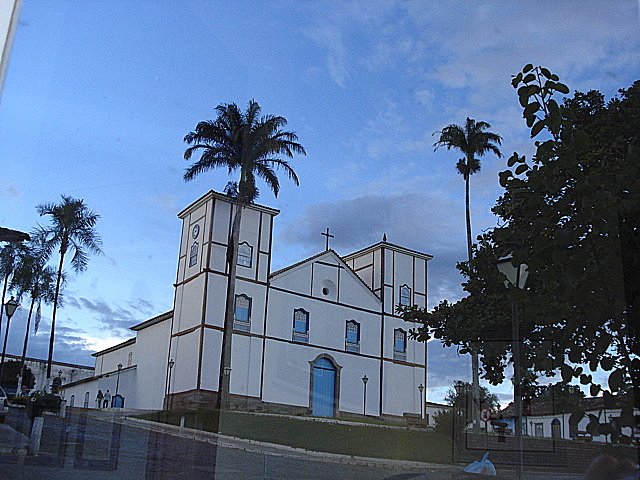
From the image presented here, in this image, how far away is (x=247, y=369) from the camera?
2916 millimetres

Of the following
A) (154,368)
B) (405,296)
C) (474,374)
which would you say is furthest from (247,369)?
(474,374)

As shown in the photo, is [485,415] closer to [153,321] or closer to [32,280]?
[153,321]

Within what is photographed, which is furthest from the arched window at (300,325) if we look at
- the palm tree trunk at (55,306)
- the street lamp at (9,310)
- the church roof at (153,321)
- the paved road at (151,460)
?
the street lamp at (9,310)

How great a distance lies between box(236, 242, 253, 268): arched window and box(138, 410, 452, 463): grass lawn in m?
0.61

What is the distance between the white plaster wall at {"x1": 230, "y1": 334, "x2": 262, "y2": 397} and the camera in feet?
9.32

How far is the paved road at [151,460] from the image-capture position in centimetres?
207

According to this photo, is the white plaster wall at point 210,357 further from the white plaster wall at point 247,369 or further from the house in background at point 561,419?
the house in background at point 561,419

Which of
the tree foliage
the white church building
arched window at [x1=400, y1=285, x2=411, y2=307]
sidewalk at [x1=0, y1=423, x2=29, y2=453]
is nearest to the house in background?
the tree foliage

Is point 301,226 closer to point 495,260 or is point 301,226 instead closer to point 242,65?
point 242,65

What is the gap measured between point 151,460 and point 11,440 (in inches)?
26.8

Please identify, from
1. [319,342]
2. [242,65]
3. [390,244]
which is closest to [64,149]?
[242,65]

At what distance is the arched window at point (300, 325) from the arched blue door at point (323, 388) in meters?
0.14

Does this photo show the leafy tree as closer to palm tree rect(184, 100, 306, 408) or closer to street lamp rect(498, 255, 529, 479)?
palm tree rect(184, 100, 306, 408)

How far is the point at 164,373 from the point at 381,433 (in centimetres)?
85
